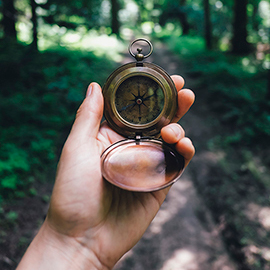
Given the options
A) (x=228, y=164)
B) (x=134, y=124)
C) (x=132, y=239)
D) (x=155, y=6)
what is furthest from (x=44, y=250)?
(x=155, y=6)

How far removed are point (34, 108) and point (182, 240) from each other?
4729 millimetres

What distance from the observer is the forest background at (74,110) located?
12.7 ft

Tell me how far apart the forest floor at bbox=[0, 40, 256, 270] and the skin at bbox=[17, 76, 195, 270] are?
1.64 meters

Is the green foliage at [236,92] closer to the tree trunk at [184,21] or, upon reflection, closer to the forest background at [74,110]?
the forest background at [74,110]

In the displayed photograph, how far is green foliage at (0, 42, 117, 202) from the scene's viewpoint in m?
4.43

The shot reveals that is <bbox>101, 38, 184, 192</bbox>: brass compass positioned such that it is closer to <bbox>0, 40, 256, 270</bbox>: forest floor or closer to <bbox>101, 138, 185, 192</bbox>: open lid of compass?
<bbox>101, 138, 185, 192</bbox>: open lid of compass

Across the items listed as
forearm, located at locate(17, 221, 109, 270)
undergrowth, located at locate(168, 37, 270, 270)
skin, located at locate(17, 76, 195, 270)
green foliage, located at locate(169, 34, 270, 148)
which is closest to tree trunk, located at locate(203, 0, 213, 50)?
green foliage, located at locate(169, 34, 270, 148)

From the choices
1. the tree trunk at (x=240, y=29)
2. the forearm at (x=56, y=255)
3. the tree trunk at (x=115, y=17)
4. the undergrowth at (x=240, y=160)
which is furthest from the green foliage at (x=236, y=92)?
the tree trunk at (x=115, y=17)

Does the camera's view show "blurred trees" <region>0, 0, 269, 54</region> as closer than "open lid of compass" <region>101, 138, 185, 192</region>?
No

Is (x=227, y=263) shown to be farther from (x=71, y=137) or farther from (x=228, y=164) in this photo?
(x=71, y=137)

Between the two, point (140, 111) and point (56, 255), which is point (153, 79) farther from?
point (56, 255)

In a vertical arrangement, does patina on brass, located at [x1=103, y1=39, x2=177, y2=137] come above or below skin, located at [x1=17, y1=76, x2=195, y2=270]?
above

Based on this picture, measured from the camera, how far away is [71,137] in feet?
7.81

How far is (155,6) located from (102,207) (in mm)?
35441
